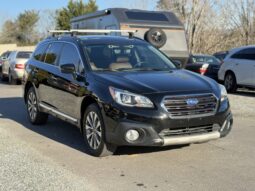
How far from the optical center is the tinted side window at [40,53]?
9.39 metres

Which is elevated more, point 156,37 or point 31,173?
point 156,37

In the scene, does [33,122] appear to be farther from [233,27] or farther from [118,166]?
[233,27]

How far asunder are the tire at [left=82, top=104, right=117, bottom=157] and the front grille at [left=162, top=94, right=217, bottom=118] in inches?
37.4

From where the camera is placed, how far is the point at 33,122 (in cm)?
956

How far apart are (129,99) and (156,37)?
30.4 ft

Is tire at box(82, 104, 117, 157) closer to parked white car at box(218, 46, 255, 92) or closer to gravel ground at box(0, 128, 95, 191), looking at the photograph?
gravel ground at box(0, 128, 95, 191)

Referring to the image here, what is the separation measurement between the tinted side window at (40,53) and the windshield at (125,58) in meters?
1.91

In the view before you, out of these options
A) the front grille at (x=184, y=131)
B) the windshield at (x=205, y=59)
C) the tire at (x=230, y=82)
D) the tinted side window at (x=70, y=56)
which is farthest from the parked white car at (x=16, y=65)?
the front grille at (x=184, y=131)

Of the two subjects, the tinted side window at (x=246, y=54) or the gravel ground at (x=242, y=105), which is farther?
the tinted side window at (x=246, y=54)

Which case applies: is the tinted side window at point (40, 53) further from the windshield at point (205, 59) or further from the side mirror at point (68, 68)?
the windshield at point (205, 59)

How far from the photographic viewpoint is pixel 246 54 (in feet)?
51.5

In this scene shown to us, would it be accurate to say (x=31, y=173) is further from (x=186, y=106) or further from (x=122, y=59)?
(x=122, y=59)

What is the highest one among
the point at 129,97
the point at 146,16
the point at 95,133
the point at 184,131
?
the point at 146,16

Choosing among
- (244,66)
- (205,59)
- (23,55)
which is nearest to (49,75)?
(244,66)
